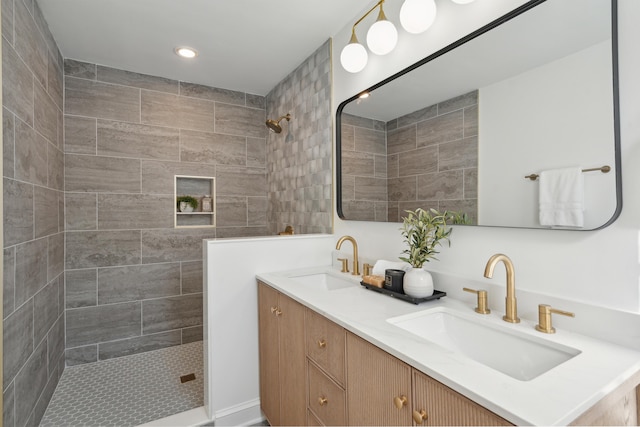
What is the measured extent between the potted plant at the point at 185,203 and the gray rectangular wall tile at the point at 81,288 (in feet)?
2.69

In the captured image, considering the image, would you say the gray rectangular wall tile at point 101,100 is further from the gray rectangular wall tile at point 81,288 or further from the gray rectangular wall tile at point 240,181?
the gray rectangular wall tile at point 81,288

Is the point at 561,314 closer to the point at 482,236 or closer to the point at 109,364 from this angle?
the point at 482,236

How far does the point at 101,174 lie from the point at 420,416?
2817mm

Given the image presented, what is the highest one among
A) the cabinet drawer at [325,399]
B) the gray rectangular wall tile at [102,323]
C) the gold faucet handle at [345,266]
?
the gold faucet handle at [345,266]

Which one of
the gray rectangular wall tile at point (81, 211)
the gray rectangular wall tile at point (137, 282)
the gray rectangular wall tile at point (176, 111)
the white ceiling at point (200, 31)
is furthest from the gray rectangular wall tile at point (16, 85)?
the gray rectangular wall tile at point (137, 282)

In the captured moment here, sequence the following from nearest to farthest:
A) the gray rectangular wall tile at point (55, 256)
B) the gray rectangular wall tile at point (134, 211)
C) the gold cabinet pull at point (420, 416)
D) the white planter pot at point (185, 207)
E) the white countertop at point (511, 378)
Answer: the white countertop at point (511, 378) → the gold cabinet pull at point (420, 416) → the gray rectangular wall tile at point (55, 256) → the gray rectangular wall tile at point (134, 211) → the white planter pot at point (185, 207)

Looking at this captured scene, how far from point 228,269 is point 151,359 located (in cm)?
148

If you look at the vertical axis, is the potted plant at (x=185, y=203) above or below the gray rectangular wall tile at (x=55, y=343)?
above

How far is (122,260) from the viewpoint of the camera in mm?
2602

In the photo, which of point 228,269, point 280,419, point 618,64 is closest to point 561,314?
point 618,64

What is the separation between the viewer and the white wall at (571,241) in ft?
2.80

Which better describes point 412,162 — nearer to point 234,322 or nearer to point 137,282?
point 234,322

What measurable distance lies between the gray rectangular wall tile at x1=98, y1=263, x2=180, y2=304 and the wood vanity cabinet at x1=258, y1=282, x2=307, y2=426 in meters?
1.38

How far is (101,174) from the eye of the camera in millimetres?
2533
